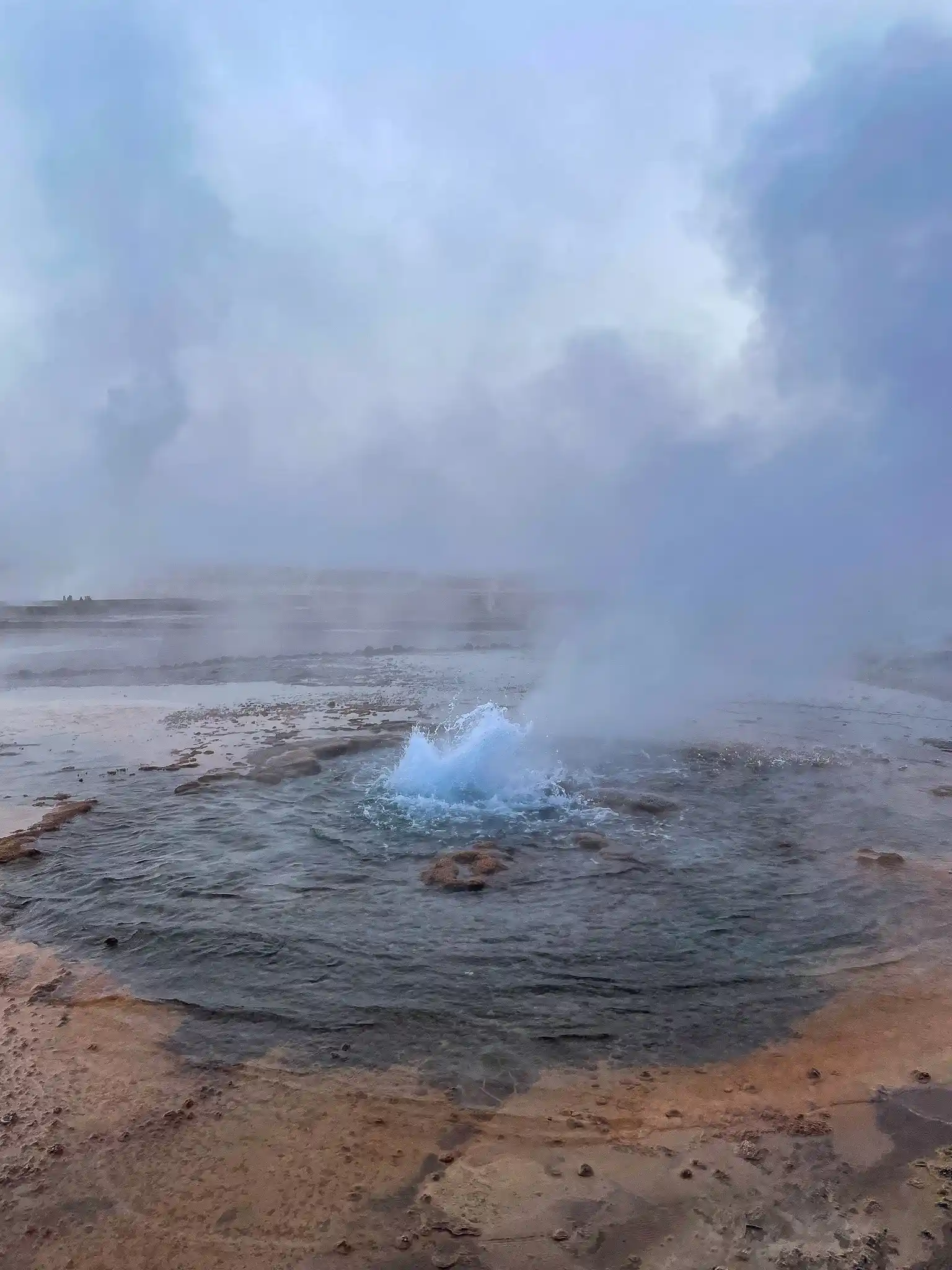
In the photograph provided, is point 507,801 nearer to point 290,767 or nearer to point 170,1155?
point 290,767

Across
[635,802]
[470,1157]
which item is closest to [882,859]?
[635,802]

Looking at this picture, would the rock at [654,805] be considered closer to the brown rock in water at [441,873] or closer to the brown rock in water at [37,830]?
the brown rock in water at [441,873]

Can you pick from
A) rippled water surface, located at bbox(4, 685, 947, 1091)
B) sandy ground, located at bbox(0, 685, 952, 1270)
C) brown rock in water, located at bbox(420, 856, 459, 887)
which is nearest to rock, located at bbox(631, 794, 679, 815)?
rippled water surface, located at bbox(4, 685, 947, 1091)

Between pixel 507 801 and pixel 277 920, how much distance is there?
377 centimetres

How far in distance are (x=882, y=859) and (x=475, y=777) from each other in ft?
15.7

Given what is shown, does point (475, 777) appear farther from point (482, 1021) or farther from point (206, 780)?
point (482, 1021)

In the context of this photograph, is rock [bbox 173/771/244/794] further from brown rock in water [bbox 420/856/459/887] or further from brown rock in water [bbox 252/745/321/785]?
brown rock in water [bbox 420/856/459/887]

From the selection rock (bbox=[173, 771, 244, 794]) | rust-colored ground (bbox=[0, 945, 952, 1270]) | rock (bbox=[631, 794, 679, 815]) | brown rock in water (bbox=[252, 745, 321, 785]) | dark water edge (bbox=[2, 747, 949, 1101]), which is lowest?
rust-colored ground (bbox=[0, 945, 952, 1270])

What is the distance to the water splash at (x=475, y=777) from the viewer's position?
384 inches

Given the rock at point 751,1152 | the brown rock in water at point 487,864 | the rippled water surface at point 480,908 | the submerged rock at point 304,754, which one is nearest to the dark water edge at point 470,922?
the rippled water surface at point 480,908

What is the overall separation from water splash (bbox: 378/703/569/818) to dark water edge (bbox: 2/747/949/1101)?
11.2 inches

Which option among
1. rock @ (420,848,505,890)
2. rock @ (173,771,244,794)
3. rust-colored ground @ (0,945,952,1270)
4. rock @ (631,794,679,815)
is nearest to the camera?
rust-colored ground @ (0,945,952,1270)

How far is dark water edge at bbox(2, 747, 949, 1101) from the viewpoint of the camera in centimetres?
530

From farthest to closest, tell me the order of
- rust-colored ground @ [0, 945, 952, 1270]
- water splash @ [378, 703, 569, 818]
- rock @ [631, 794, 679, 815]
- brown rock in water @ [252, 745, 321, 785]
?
brown rock in water @ [252, 745, 321, 785] < water splash @ [378, 703, 569, 818] < rock @ [631, 794, 679, 815] < rust-colored ground @ [0, 945, 952, 1270]
